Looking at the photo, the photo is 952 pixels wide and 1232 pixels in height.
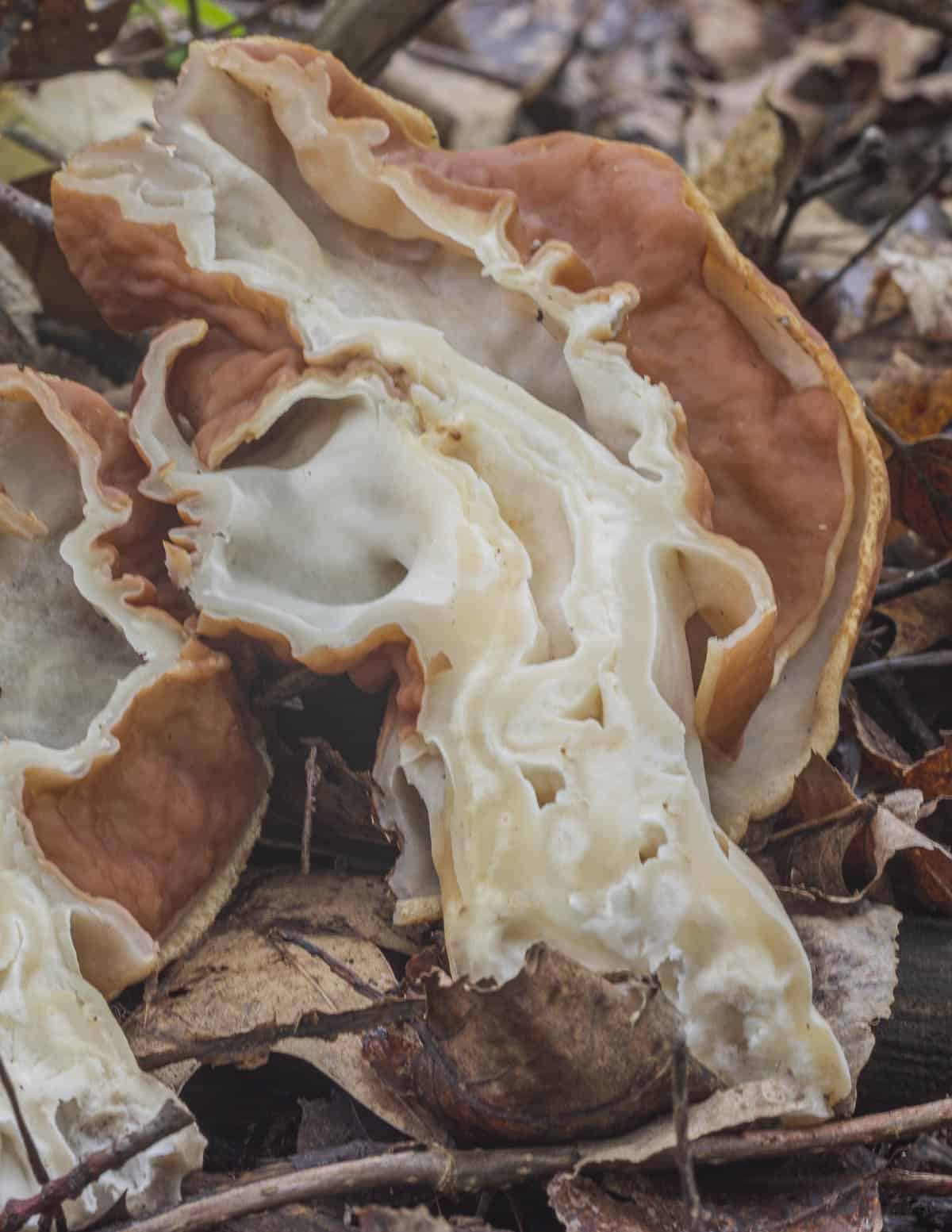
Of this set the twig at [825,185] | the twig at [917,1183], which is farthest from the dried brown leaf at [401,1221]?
the twig at [825,185]

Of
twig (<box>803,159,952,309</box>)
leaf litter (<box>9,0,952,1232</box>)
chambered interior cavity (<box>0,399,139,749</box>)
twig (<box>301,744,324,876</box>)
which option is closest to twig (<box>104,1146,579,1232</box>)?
leaf litter (<box>9,0,952,1232</box>)

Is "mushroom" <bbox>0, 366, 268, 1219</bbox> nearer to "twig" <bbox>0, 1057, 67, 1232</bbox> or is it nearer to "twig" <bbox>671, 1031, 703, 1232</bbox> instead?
"twig" <bbox>0, 1057, 67, 1232</bbox>

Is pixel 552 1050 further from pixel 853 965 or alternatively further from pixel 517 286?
pixel 517 286

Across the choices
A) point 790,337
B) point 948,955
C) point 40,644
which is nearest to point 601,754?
point 948,955

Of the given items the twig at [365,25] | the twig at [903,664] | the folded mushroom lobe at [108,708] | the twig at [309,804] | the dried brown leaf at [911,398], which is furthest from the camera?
the twig at [365,25]

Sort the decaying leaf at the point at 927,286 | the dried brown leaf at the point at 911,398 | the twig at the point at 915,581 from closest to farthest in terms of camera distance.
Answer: the twig at the point at 915,581 → the dried brown leaf at the point at 911,398 → the decaying leaf at the point at 927,286

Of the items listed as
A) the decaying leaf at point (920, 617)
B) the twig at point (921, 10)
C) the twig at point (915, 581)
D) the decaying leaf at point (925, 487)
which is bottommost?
the decaying leaf at point (920, 617)

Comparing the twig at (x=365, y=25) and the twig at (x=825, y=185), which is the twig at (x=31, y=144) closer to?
the twig at (x=365, y=25)

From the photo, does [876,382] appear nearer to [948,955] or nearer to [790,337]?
[790,337]
